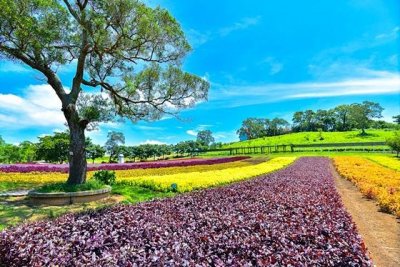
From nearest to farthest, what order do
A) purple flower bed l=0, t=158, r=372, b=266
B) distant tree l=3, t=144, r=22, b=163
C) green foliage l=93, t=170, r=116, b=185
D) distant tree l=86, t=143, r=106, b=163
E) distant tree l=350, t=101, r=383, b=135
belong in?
purple flower bed l=0, t=158, r=372, b=266 < green foliage l=93, t=170, r=116, b=185 < distant tree l=86, t=143, r=106, b=163 < distant tree l=3, t=144, r=22, b=163 < distant tree l=350, t=101, r=383, b=135

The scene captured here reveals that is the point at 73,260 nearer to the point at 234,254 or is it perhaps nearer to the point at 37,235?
the point at 37,235

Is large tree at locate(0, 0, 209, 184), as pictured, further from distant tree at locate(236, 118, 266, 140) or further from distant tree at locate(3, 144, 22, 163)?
distant tree at locate(236, 118, 266, 140)

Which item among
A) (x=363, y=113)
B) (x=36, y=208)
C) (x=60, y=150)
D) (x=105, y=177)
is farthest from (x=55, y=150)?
(x=363, y=113)

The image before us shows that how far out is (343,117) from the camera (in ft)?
437

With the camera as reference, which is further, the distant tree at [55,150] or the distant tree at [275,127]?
the distant tree at [275,127]

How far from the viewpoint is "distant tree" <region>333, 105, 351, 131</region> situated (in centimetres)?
12962

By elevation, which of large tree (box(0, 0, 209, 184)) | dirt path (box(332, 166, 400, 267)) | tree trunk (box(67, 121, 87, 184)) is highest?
large tree (box(0, 0, 209, 184))

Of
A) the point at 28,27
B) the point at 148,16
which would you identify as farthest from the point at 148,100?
the point at 28,27

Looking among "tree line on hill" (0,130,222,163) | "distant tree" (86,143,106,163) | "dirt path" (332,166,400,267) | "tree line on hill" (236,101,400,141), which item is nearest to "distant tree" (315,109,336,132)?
"tree line on hill" (236,101,400,141)

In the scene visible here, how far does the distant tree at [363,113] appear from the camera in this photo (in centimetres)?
11125

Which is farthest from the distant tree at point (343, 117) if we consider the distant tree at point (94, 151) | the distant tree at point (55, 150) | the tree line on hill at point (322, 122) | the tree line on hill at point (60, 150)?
the distant tree at point (55, 150)

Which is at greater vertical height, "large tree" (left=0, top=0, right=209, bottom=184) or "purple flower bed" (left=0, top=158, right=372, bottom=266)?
"large tree" (left=0, top=0, right=209, bottom=184)

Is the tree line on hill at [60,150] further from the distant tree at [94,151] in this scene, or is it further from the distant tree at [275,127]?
the distant tree at [275,127]

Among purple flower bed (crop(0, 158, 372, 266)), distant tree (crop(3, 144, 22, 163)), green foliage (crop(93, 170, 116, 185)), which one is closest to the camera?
purple flower bed (crop(0, 158, 372, 266))
